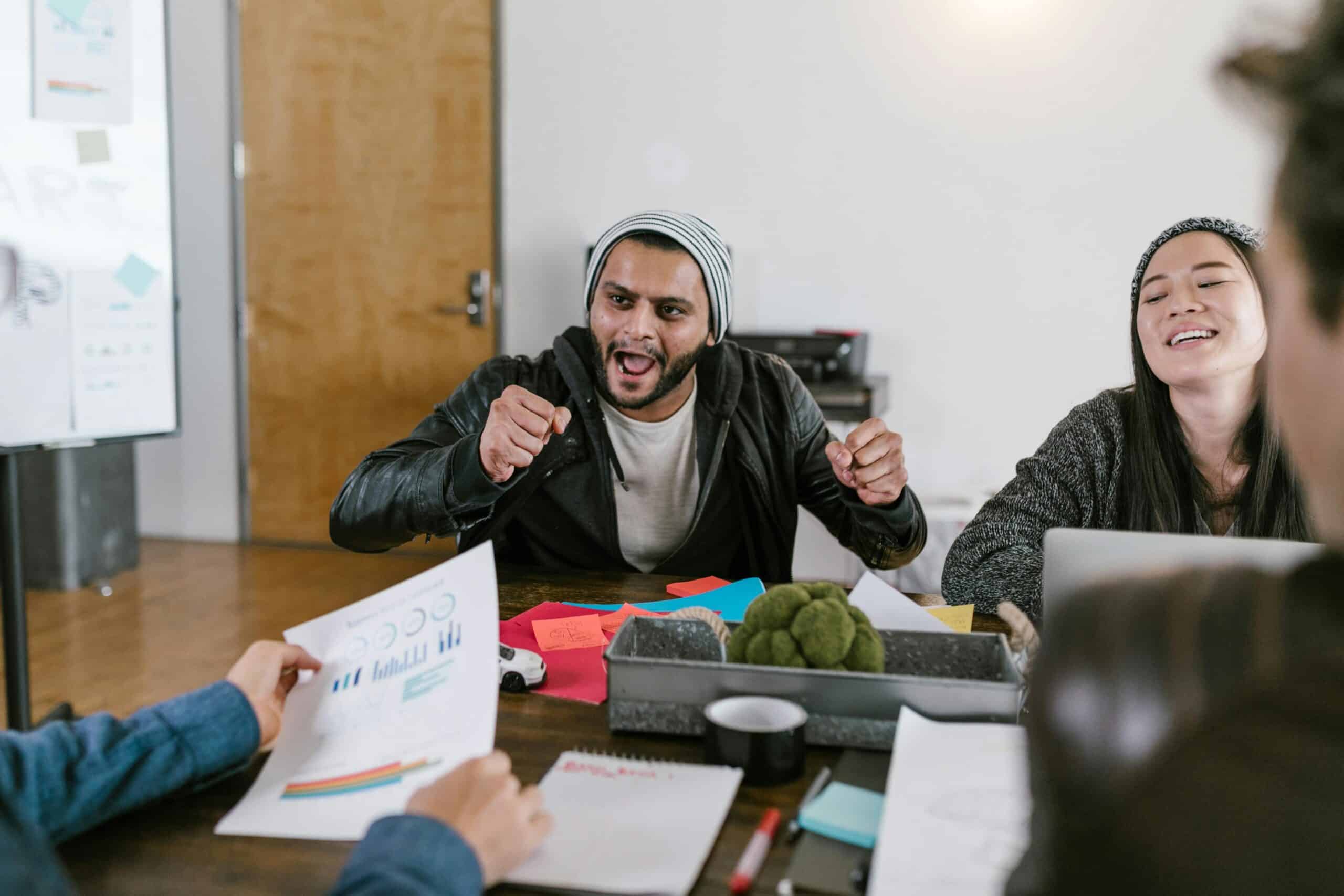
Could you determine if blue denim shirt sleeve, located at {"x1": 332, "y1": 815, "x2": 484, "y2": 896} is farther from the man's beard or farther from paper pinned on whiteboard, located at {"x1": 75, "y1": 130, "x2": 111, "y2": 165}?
paper pinned on whiteboard, located at {"x1": 75, "y1": 130, "x2": 111, "y2": 165}

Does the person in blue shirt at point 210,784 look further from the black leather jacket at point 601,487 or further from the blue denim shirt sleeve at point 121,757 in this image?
the black leather jacket at point 601,487

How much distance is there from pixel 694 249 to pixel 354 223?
9.07ft

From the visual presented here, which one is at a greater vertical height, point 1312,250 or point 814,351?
point 1312,250

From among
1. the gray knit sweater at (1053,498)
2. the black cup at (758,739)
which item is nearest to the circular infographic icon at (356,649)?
the black cup at (758,739)

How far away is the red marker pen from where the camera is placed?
720 mm

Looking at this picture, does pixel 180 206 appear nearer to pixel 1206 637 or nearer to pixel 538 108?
pixel 538 108

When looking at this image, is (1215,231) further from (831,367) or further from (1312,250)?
(831,367)

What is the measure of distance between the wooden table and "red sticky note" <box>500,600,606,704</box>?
0.08 ft

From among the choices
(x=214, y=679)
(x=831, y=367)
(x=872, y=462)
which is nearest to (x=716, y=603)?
(x=872, y=462)

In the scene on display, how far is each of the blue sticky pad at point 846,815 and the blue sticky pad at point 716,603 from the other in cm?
49

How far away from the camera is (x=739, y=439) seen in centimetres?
190

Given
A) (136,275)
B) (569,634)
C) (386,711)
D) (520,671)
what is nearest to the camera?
(386,711)

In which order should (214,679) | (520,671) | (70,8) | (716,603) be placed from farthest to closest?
(214,679) < (70,8) < (716,603) < (520,671)

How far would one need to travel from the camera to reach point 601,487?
6.02 ft
